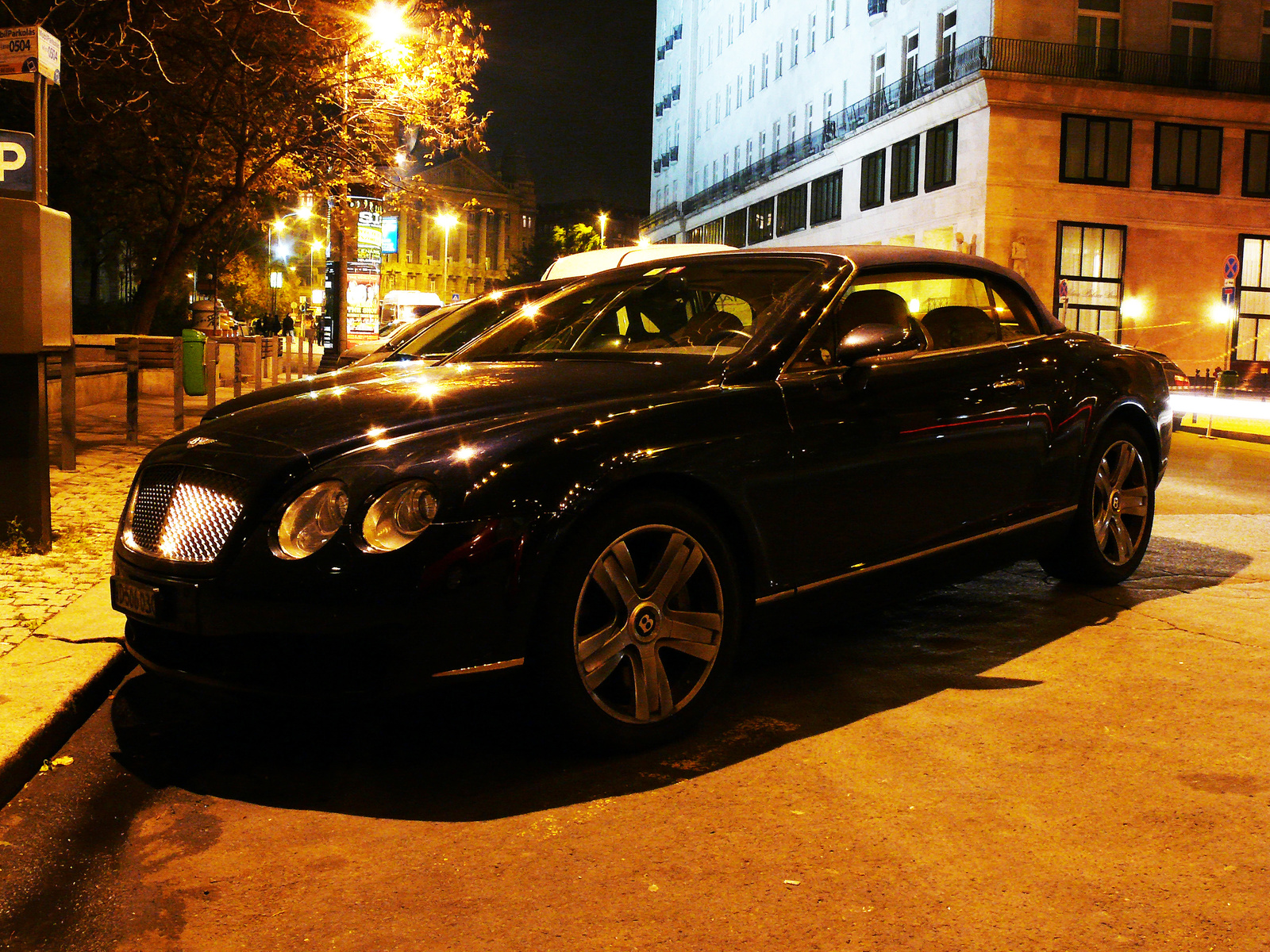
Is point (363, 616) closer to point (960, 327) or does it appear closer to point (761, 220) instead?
point (960, 327)

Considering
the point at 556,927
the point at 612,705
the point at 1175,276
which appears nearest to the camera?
the point at 556,927

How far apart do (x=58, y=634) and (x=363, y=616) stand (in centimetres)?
221

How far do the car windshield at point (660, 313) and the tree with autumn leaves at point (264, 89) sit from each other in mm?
11193

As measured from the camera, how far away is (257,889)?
10.0 feet

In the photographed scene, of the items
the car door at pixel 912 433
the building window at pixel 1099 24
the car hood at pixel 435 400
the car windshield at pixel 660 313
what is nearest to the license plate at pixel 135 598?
the car hood at pixel 435 400

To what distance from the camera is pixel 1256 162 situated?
4106cm

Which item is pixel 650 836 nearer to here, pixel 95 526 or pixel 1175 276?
pixel 95 526

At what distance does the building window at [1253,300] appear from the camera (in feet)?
137

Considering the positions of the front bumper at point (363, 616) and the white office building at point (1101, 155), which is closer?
the front bumper at point (363, 616)

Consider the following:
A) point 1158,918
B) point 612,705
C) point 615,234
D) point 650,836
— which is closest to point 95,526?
point 612,705

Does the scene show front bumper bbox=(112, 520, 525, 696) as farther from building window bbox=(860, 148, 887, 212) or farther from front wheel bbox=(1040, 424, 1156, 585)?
building window bbox=(860, 148, 887, 212)

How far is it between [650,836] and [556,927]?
0.55 meters

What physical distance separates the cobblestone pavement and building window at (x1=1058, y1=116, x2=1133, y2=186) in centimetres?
3265

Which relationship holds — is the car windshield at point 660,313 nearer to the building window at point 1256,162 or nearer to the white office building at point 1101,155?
the white office building at point 1101,155
